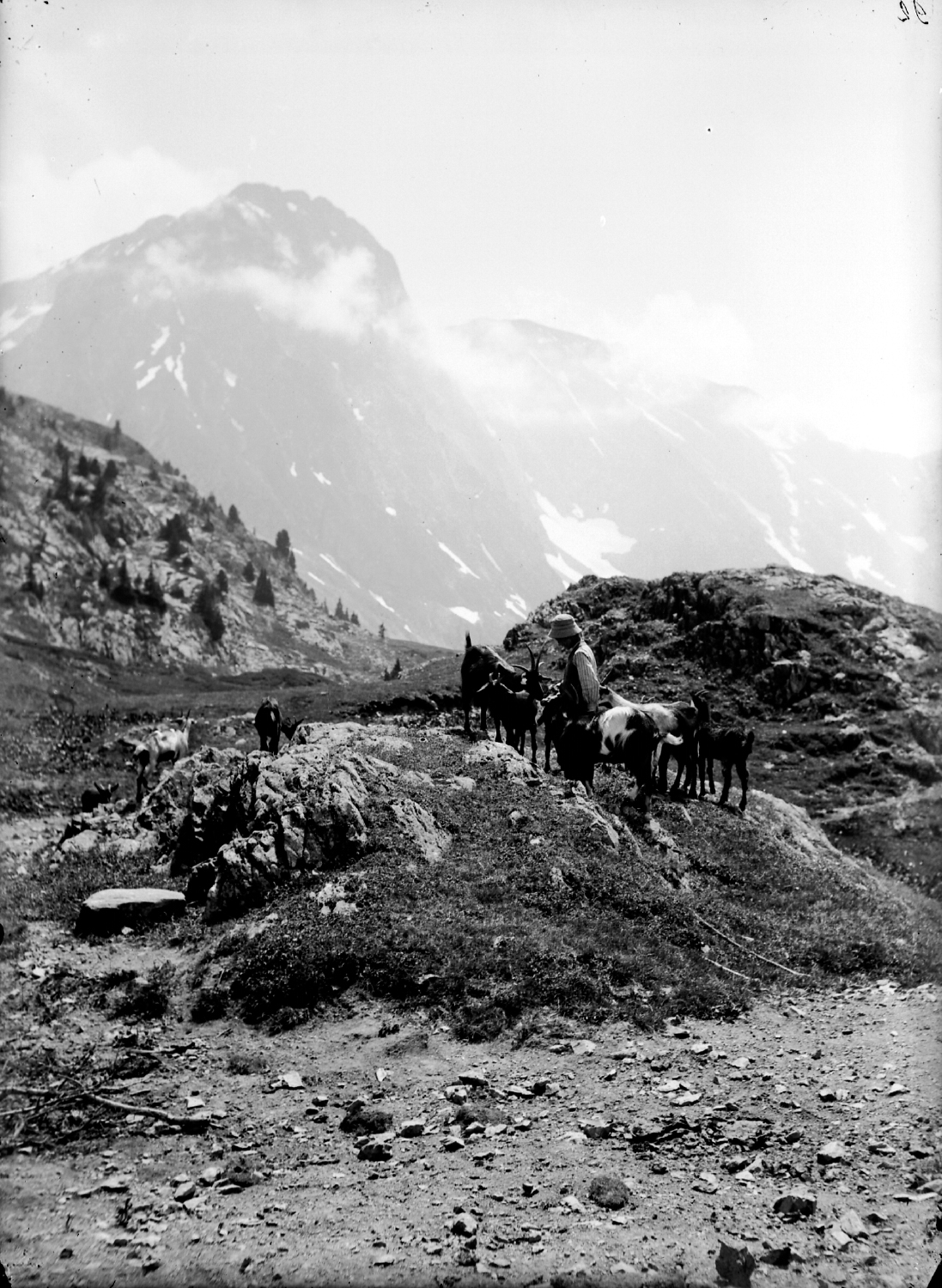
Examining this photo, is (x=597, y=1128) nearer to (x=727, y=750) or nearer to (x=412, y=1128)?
(x=412, y=1128)

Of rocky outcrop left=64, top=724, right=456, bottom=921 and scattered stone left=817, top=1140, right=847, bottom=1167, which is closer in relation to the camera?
scattered stone left=817, top=1140, right=847, bottom=1167

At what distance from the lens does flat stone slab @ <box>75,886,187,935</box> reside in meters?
15.6

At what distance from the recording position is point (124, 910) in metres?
15.7

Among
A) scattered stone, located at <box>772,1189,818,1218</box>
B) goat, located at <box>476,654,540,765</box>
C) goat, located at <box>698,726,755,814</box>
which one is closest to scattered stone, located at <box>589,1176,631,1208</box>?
scattered stone, located at <box>772,1189,818,1218</box>

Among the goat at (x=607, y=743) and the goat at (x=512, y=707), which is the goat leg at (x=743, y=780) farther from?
the goat at (x=512, y=707)

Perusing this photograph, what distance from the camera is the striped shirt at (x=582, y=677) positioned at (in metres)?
18.8

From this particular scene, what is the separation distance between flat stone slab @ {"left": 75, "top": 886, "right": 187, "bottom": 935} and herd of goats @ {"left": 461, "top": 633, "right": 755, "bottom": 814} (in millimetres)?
9139

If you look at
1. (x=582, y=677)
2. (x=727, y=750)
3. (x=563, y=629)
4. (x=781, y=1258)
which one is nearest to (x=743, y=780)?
(x=727, y=750)

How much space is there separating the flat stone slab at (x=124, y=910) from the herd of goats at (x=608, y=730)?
360 inches

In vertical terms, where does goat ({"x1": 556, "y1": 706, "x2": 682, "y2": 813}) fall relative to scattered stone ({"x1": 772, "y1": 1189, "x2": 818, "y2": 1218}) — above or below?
above

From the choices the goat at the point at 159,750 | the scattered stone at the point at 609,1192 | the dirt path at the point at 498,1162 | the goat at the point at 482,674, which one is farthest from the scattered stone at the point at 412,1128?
the goat at the point at 159,750

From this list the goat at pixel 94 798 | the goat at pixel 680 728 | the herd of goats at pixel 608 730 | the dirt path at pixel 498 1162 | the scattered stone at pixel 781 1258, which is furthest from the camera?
the goat at pixel 94 798

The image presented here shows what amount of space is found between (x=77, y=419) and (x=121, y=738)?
16714cm

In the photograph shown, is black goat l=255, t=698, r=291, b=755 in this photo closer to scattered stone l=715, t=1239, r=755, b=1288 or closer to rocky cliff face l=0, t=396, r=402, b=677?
scattered stone l=715, t=1239, r=755, b=1288
